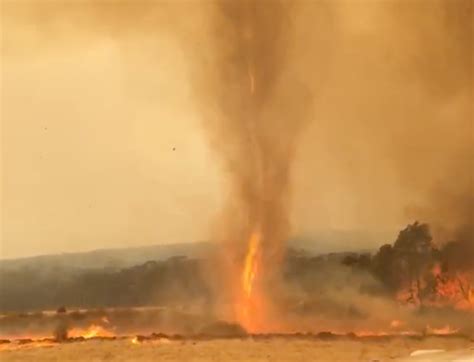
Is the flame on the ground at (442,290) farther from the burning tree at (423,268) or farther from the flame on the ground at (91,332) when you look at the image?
the flame on the ground at (91,332)

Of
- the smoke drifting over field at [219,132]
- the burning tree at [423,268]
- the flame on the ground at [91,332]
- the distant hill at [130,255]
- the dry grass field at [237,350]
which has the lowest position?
the dry grass field at [237,350]

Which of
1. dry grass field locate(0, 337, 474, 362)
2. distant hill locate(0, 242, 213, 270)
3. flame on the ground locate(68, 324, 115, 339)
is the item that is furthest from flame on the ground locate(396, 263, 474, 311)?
flame on the ground locate(68, 324, 115, 339)

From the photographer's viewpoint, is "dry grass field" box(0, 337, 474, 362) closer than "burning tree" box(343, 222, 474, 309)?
Yes

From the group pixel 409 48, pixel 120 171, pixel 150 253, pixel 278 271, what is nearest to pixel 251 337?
pixel 278 271

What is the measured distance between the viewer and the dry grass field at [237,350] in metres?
2.07

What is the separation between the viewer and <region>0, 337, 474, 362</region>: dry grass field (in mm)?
2066

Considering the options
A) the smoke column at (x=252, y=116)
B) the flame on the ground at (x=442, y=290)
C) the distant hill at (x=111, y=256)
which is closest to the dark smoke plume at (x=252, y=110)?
the smoke column at (x=252, y=116)

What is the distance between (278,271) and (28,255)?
2.52 ft

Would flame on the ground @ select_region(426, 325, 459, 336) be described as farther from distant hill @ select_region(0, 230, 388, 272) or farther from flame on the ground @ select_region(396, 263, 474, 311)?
distant hill @ select_region(0, 230, 388, 272)

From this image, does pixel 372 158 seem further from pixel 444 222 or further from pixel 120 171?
pixel 120 171

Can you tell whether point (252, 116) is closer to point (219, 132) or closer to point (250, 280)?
point (219, 132)

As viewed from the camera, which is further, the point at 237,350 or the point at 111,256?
the point at 111,256

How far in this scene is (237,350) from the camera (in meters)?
2.10

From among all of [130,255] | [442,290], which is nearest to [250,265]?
[130,255]
